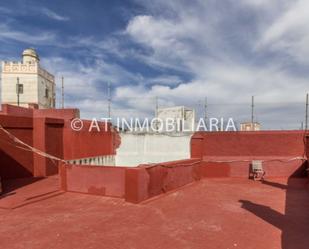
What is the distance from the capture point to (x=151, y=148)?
14.7 meters

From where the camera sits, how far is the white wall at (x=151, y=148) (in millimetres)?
13703

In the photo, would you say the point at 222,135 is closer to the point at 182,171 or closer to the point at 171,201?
the point at 182,171

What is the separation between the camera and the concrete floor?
4.72m

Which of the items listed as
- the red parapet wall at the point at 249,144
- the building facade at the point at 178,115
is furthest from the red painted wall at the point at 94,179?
the building facade at the point at 178,115

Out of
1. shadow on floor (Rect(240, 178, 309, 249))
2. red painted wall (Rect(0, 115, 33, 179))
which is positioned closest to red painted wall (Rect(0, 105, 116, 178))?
red painted wall (Rect(0, 115, 33, 179))

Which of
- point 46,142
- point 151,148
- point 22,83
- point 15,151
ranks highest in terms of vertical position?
point 22,83

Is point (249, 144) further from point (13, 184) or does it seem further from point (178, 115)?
point (13, 184)

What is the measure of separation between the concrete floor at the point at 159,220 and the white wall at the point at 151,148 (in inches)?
185

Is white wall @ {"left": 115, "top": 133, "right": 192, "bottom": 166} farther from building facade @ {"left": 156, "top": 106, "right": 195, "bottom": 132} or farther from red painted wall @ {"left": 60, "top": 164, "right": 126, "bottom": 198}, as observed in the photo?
red painted wall @ {"left": 60, "top": 164, "right": 126, "bottom": 198}

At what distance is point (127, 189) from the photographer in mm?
7379

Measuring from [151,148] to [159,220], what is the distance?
8.82 meters

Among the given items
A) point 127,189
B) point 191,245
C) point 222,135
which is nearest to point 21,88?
point 222,135

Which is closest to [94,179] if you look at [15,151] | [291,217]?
[15,151]

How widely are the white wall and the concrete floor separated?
15.4 feet
